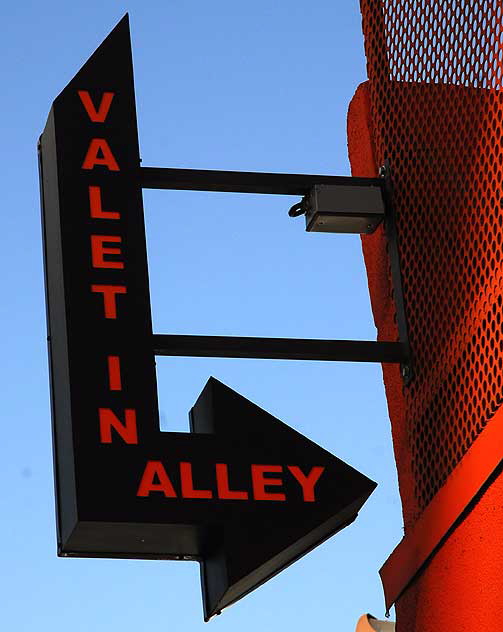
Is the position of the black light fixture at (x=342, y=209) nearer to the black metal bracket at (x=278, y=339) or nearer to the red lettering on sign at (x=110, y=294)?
the black metal bracket at (x=278, y=339)

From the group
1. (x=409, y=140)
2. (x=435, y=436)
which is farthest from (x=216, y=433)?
(x=409, y=140)

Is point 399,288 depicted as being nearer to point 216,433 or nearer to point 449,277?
point 449,277

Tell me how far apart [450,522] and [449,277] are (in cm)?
126

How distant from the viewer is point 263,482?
7.73 metres

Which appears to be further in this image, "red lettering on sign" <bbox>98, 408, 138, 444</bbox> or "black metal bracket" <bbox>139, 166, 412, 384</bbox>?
"black metal bracket" <bbox>139, 166, 412, 384</bbox>

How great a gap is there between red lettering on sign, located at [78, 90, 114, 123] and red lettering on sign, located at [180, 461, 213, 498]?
2069 millimetres

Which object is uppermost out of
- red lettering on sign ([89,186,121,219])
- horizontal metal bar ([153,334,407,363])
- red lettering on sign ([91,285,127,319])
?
red lettering on sign ([89,186,121,219])

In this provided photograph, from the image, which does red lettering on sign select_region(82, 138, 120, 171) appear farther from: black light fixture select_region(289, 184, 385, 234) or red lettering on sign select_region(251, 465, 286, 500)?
red lettering on sign select_region(251, 465, 286, 500)

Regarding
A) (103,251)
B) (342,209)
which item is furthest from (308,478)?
(342,209)

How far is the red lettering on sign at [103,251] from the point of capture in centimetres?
817

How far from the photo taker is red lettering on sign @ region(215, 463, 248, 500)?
762 cm

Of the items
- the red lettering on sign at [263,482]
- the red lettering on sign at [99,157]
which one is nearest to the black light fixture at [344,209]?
the red lettering on sign at [99,157]

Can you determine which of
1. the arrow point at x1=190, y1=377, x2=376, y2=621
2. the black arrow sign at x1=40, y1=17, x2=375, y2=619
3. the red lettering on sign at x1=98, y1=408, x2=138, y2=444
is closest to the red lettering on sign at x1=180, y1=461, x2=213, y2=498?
the black arrow sign at x1=40, y1=17, x2=375, y2=619

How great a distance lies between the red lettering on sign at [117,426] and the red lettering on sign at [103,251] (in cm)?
82
